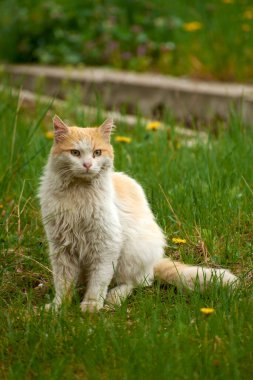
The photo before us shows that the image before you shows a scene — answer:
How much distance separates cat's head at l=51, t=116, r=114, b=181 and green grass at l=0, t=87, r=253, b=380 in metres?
0.57

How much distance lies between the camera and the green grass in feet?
10.0

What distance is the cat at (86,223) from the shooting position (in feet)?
12.1

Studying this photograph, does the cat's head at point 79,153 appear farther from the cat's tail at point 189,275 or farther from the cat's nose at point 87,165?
the cat's tail at point 189,275

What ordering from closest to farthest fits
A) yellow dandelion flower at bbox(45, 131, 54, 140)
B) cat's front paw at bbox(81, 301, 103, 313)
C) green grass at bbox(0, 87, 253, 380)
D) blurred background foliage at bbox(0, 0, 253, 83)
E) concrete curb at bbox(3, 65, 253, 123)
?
green grass at bbox(0, 87, 253, 380) → cat's front paw at bbox(81, 301, 103, 313) → yellow dandelion flower at bbox(45, 131, 54, 140) → concrete curb at bbox(3, 65, 253, 123) → blurred background foliage at bbox(0, 0, 253, 83)

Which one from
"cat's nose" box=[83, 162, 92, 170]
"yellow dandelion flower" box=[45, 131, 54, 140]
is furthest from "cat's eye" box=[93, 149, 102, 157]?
"yellow dandelion flower" box=[45, 131, 54, 140]

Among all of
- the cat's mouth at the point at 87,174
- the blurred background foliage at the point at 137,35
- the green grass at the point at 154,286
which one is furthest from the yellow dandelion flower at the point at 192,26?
the cat's mouth at the point at 87,174

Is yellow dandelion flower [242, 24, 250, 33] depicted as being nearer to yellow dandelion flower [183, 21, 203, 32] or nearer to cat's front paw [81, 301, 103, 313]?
yellow dandelion flower [183, 21, 203, 32]

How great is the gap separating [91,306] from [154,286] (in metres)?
0.50

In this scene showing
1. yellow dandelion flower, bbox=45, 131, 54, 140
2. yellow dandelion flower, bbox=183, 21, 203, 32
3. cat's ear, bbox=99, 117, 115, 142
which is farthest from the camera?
yellow dandelion flower, bbox=183, 21, 203, 32

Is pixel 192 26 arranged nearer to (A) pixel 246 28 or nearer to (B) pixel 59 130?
(A) pixel 246 28

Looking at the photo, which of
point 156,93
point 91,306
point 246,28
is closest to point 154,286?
point 91,306

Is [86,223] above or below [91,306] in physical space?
above

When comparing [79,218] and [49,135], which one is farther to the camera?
[49,135]

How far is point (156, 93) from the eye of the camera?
789 centimetres
